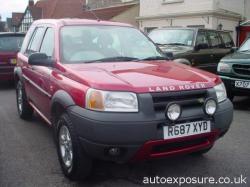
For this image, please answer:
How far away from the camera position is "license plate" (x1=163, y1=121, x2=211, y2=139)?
3668mm

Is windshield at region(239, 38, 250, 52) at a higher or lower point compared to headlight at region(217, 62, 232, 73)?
higher

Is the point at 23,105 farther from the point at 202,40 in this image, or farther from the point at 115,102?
the point at 202,40

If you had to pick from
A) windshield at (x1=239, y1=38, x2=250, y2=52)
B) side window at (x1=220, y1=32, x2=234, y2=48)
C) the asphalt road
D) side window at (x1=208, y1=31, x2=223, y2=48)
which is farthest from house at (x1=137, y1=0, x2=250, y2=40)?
the asphalt road

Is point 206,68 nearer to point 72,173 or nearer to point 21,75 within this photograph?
point 21,75

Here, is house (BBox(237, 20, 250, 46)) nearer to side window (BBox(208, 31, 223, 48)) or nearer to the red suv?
side window (BBox(208, 31, 223, 48))

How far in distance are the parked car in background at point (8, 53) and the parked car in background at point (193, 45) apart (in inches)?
151

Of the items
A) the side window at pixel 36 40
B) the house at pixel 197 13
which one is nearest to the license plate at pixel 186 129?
the side window at pixel 36 40

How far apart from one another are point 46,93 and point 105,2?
3265 centimetres

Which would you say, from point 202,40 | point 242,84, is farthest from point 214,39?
point 242,84

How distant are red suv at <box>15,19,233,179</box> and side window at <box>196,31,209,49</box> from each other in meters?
5.25

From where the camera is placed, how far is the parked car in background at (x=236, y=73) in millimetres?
7598

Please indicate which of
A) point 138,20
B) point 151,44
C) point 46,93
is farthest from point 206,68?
point 138,20

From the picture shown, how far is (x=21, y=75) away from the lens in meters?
6.49

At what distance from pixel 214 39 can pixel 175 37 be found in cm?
158
